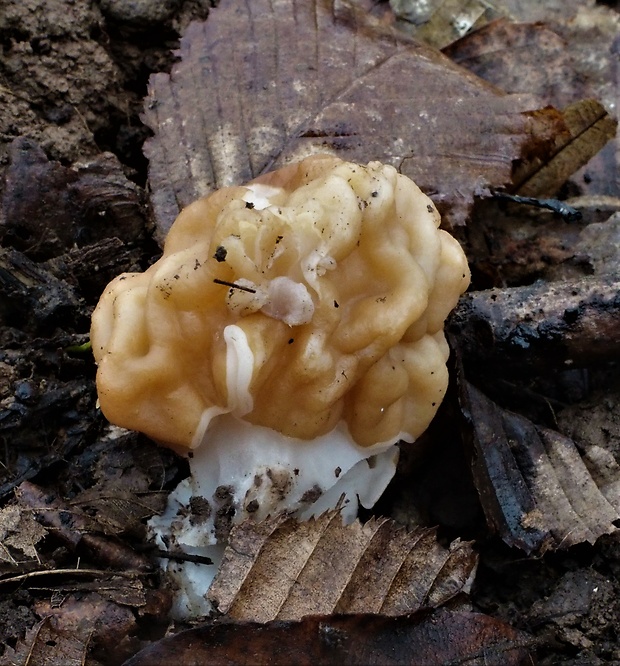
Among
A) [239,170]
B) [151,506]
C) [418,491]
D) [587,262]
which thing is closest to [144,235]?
[239,170]

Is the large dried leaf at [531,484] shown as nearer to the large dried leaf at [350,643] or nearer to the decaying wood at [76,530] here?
the large dried leaf at [350,643]

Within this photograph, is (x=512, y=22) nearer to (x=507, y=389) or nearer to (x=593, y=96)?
(x=593, y=96)

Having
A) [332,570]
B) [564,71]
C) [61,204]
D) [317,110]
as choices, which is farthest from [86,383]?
[564,71]

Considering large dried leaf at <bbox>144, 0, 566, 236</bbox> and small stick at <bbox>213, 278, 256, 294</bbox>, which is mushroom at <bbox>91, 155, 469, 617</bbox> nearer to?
small stick at <bbox>213, 278, 256, 294</bbox>

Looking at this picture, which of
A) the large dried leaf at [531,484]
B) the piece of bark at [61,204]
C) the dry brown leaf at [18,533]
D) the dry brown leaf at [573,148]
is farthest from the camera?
the dry brown leaf at [573,148]

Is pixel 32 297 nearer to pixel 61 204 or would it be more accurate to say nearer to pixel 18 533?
pixel 61 204

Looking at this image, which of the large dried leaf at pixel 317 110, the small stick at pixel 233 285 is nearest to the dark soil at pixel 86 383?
the large dried leaf at pixel 317 110
